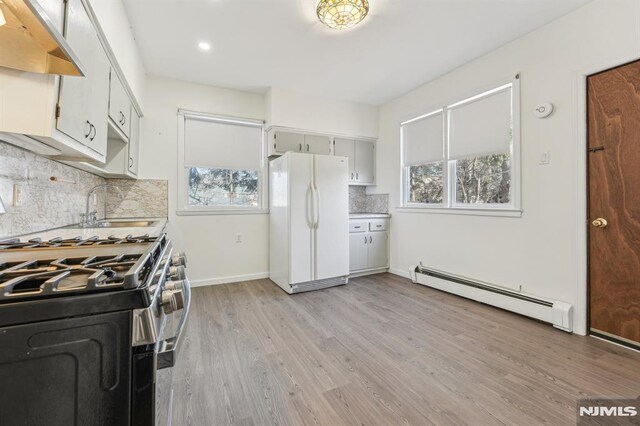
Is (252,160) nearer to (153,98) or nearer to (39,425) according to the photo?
(153,98)

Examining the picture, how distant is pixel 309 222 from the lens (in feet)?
11.3

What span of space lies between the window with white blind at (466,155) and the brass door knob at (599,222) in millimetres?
575

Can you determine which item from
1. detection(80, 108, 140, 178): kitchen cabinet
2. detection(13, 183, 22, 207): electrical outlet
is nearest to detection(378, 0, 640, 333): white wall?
detection(80, 108, 140, 178): kitchen cabinet

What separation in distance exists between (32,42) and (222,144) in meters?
2.84

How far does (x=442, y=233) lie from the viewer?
11.3 feet

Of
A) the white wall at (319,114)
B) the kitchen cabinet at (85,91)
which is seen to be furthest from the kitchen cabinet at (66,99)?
the white wall at (319,114)

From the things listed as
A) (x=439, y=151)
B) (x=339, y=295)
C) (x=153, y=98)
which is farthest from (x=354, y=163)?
(x=153, y=98)

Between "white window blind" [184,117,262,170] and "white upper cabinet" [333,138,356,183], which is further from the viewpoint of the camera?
"white upper cabinet" [333,138,356,183]

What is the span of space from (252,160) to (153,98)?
138cm

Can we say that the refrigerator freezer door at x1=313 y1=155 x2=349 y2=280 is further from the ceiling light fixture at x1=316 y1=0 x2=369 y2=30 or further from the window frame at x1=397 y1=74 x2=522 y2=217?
the ceiling light fixture at x1=316 y1=0 x2=369 y2=30

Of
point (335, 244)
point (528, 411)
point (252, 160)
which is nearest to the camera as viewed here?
point (528, 411)

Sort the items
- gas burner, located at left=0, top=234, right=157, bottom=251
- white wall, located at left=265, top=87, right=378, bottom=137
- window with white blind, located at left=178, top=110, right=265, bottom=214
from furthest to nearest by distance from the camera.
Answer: white wall, located at left=265, top=87, right=378, bottom=137 < window with white blind, located at left=178, top=110, right=265, bottom=214 < gas burner, located at left=0, top=234, right=157, bottom=251

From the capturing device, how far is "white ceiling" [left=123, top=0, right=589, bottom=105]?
2.25 m

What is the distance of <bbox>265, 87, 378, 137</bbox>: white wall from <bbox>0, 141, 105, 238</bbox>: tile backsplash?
2.31 meters
